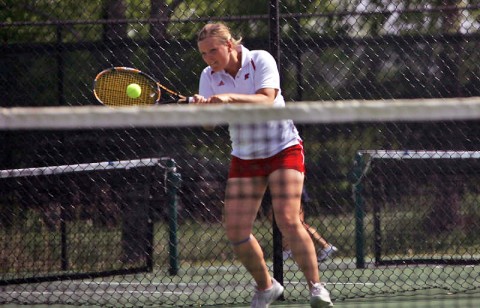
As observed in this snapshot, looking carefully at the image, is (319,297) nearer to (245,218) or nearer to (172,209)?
(245,218)

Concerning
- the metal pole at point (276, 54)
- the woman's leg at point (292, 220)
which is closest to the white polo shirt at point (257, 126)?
the woman's leg at point (292, 220)

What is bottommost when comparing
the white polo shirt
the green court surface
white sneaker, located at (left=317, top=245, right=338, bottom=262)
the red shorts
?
the green court surface

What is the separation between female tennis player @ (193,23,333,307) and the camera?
4629mm

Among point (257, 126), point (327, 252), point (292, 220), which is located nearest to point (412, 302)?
point (327, 252)

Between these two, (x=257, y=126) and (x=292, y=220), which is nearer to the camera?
(x=292, y=220)

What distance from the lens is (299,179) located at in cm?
472

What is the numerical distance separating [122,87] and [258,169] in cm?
115

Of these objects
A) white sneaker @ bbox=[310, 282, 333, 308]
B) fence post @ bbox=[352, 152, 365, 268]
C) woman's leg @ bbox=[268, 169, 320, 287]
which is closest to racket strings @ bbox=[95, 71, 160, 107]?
woman's leg @ bbox=[268, 169, 320, 287]

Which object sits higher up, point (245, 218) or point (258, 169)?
point (258, 169)

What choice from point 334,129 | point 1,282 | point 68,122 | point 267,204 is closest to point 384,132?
point 334,129

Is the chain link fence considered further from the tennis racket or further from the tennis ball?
the tennis ball

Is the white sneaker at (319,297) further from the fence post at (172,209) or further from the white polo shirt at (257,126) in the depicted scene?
the fence post at (172,209)

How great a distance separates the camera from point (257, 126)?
477 centimetres

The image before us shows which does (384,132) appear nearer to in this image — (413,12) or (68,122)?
(413,12)
